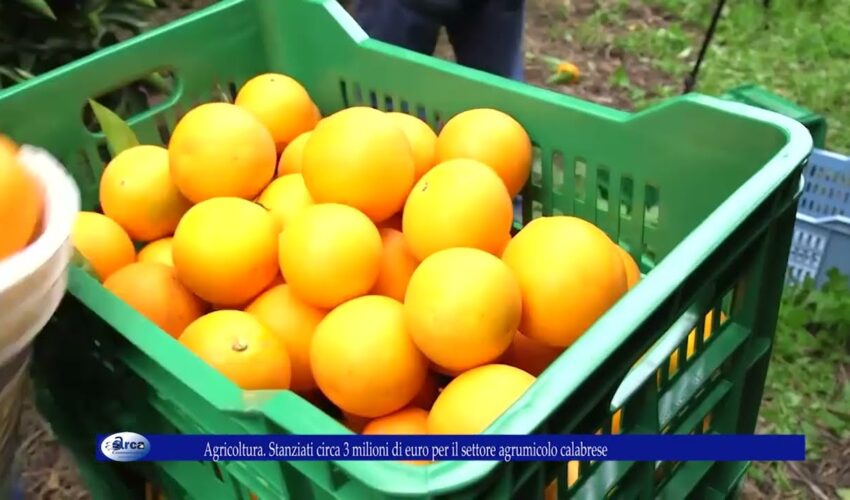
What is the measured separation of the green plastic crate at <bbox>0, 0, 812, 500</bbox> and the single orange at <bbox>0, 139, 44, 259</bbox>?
0.09 metres

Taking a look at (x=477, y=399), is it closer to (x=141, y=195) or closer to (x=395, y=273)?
(x=395, y=273)

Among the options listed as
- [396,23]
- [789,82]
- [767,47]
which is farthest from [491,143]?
[767,47]

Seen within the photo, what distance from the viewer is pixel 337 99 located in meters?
0.98

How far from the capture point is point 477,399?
1.85 feet

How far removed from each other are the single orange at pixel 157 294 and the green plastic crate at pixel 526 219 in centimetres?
7

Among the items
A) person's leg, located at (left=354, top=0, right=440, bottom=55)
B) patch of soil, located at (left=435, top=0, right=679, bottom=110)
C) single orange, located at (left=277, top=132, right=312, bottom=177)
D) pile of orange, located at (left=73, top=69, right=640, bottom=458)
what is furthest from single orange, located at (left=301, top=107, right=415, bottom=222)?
patch of soil, located at (left=435, top=0, right=679, bottom=110)

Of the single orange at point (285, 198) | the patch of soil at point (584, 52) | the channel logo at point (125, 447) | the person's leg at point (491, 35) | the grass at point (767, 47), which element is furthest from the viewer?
the patch of soil at point (584, 52)

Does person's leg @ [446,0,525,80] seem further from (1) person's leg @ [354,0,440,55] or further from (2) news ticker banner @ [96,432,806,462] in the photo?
(2) news ticker banner @ [96,432,806,462]

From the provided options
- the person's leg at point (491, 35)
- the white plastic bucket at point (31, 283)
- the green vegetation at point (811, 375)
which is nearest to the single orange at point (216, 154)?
the white plastic bucket at point (31, 283)

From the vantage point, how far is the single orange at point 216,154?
79 centimetres

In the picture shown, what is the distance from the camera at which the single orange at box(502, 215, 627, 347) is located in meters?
0.63

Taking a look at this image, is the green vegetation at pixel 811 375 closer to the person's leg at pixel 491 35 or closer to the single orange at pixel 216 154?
the person's leg at pixel 491 35

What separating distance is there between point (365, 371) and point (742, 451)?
0.24 metres

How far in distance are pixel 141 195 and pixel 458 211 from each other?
1.07 ft
